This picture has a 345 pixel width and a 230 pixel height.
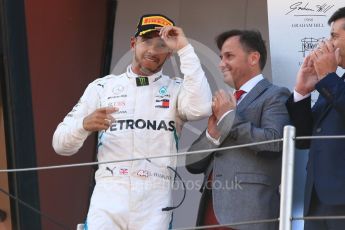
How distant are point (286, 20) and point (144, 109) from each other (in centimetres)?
60

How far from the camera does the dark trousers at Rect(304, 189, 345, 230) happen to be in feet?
→ 7.54

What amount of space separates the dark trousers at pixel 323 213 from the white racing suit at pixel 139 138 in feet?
1.32

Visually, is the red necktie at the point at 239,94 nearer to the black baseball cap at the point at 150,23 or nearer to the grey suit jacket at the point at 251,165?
the grey suit jacket at the point at 251,165

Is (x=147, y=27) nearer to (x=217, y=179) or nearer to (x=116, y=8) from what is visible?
(x=217, y=179)

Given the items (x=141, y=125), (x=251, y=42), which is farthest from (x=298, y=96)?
(x=141, y=125)

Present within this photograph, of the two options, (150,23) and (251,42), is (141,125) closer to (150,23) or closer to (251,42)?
(150,23)

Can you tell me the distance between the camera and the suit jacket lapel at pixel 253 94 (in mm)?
2567

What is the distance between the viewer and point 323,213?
7.71 feet

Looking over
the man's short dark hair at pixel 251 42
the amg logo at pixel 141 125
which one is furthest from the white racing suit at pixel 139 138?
the man's short dark hair at pixel 251 42

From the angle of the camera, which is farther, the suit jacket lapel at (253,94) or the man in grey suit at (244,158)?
the suit jacket lapel at (253,94)

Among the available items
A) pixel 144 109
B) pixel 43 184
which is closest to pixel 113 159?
pixel 144 109

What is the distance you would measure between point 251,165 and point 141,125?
1.13 ft

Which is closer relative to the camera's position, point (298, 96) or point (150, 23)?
point (298, 96)

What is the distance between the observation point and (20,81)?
323 cm
